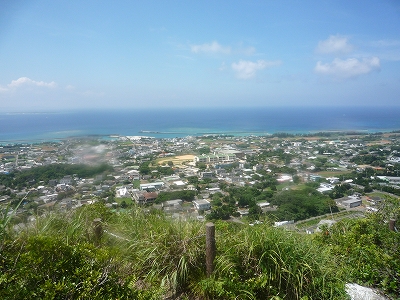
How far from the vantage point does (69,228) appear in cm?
289

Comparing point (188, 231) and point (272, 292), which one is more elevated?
point (188, 231)

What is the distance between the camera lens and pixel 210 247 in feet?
8.00

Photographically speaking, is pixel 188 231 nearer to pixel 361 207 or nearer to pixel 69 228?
pixel 69 228

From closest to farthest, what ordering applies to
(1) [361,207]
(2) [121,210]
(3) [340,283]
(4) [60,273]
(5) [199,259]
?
(4) [60,273], (3) [340,283], (5) [199,259], (2) [121,210], (1) [361,207]

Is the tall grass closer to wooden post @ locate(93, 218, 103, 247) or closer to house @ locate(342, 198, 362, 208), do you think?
wooden post @ locate(93, 218, 103, 247)

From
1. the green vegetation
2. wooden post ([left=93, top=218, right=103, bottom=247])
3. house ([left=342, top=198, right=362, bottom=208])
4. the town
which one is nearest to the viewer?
wooden post ([left=93, top=218, right=103, bottom=247])

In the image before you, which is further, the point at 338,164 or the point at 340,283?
→ the point at 338,164

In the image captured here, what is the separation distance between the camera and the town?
15.0 feet

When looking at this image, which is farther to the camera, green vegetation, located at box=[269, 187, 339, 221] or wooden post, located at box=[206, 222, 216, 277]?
green vegetation, located at box=[269, 187, 339, 221]

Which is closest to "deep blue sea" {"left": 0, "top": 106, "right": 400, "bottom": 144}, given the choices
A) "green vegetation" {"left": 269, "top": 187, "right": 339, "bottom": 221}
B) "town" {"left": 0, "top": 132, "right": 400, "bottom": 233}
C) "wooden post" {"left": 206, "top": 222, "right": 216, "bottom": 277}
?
"town" {"left": 0, "top": 132, "right": 400, "bottom": 233}

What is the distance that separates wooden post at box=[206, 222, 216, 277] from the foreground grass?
7cm

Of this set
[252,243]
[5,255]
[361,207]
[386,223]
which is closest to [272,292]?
[252,243]

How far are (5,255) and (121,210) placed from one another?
2.25 meters

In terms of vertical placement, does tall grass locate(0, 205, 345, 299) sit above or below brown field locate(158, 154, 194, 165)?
above
